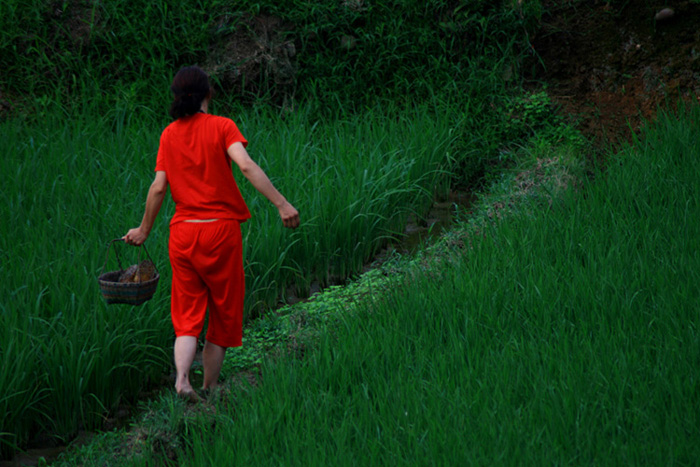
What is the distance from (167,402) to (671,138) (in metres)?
3.96

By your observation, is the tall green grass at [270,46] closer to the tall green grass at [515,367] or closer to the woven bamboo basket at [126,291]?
the tall green grass at [515,367]

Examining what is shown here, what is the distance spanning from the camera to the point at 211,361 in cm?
338

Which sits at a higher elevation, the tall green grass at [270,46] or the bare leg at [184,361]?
the tall green grass at [270,46]

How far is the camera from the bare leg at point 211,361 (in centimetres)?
337

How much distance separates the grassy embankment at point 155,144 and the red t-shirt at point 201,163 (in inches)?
30.9

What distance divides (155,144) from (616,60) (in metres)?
4.37

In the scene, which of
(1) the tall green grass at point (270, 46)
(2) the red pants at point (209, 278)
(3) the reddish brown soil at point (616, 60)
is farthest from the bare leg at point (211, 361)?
Answer: (3) the reddish brown soil at point (616, 60)

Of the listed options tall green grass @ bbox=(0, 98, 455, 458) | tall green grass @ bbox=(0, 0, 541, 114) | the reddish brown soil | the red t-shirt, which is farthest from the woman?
the reddish brown soil

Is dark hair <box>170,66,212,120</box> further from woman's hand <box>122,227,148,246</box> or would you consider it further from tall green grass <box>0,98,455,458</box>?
tall green grass <box>0,98,455,458</box>

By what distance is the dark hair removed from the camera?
311 cm

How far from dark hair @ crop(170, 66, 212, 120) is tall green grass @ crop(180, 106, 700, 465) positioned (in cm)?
128

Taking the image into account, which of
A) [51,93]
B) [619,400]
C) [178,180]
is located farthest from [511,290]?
[51,93]

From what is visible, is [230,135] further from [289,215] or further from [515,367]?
[515,367]

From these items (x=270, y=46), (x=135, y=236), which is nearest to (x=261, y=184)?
(x=135, y=236)
